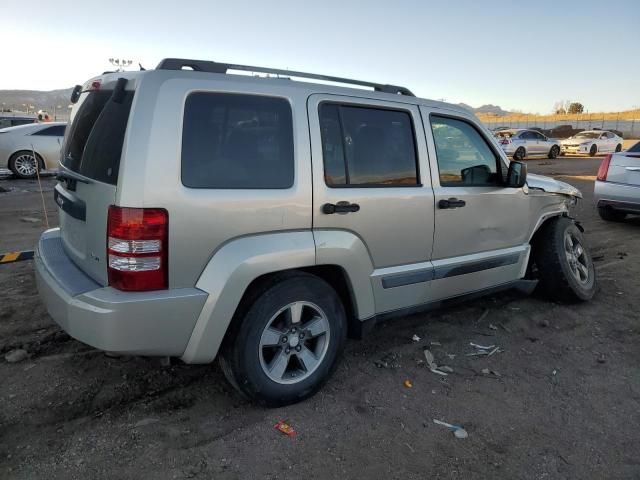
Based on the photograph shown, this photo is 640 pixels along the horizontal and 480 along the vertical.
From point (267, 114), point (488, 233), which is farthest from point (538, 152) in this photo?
point (267, 114)

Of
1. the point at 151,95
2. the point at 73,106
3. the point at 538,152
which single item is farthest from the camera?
the point at 538,152

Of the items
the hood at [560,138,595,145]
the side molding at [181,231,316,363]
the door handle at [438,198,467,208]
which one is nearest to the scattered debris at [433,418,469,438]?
the side molding at [181,231,316,363]

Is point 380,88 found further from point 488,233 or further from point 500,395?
point 500,395

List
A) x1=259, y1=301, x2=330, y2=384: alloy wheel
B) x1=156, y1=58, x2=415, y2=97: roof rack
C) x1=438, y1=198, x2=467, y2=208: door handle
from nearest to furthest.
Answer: x1=156, y1=58, x2=415, y2=97: roof rack, x1=259, y1=301, x2=330, y2=384: alloy wheel, x1=438, y1=198, x2=467, y2=208: door handle

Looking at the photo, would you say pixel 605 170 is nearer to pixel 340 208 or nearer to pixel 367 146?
pixel 367 146

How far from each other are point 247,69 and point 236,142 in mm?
610

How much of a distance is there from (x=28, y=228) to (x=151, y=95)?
649 cm

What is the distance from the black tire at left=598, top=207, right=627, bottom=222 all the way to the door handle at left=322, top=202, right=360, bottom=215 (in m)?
7.71

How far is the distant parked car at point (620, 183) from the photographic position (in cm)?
795

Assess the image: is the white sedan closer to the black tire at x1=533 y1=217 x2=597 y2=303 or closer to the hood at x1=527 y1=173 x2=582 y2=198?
the hood at x1=527 y1=173 x2=582 y2=198

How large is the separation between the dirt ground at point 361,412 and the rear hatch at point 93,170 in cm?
88

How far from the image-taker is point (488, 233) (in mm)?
4016

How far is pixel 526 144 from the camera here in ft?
81.0

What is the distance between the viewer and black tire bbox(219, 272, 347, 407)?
2742 millimetres
